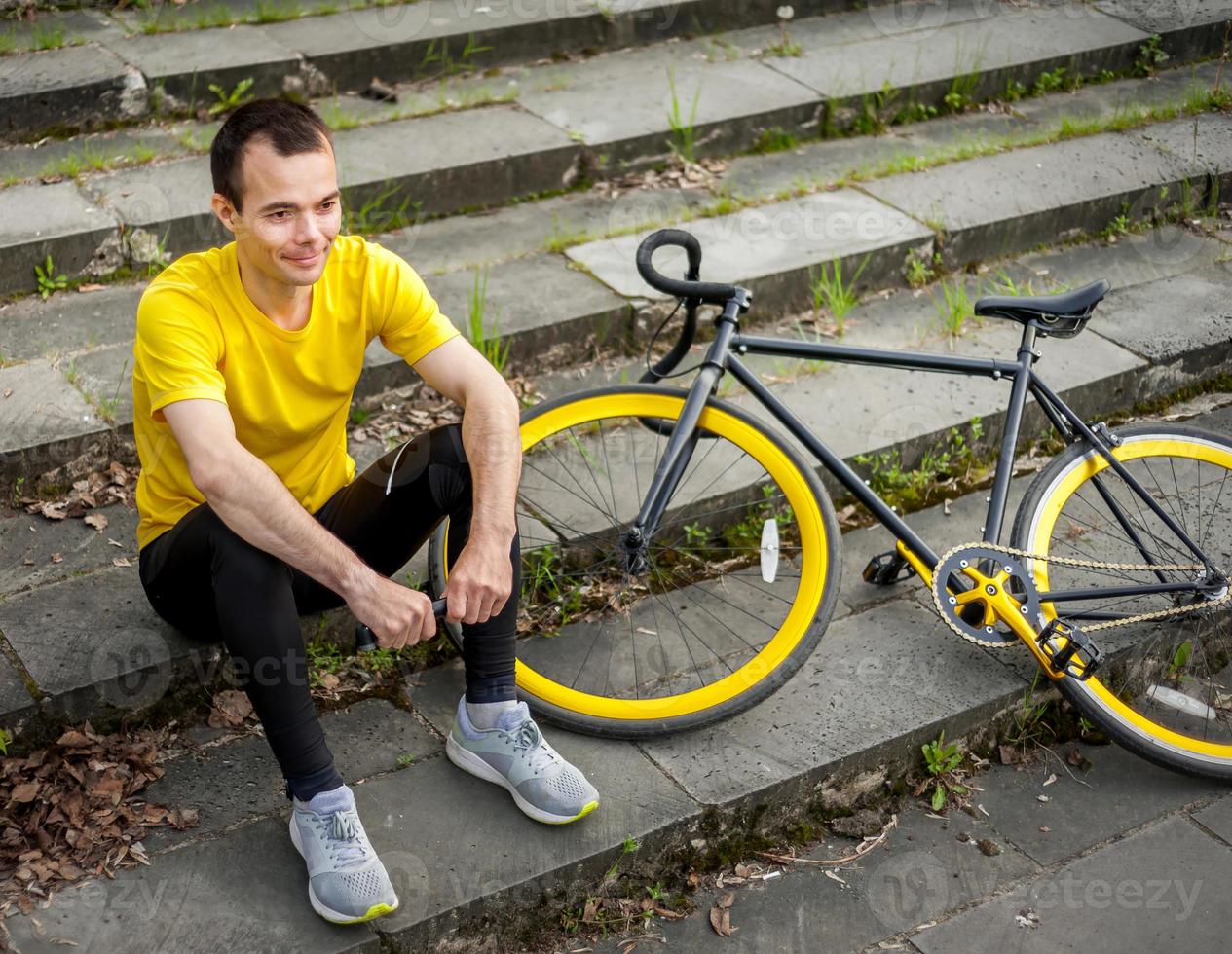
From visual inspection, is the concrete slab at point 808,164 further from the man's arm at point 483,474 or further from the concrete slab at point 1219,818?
the concrete slab at point 1219,818

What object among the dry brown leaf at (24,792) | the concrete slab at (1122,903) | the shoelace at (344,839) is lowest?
the concrete slab at (1122,903)

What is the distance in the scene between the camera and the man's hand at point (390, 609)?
282 centimetres

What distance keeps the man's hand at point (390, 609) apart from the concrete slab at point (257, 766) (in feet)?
1.91

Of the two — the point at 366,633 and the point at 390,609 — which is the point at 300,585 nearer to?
the point at 366,633

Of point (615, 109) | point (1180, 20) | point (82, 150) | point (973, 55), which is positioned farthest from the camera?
point (1180, 20)

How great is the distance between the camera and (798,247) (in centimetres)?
516

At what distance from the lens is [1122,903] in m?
3.24

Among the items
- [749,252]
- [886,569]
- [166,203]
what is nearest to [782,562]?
[886,569]

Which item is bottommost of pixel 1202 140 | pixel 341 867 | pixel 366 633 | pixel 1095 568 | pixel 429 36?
pixel 341 867

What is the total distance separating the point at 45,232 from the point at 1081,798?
12.4 feet

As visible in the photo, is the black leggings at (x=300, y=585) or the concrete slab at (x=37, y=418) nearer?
the black leggings at (x=300, y=585)

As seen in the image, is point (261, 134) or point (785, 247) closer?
point (261, 134)

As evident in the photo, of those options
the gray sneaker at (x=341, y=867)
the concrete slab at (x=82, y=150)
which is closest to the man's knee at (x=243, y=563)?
the gray sneaker at (x=341, y=867)

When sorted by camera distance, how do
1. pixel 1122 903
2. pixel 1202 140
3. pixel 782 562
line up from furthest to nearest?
pixel 1202 140
pixel 782 562
pixel 1122 903
